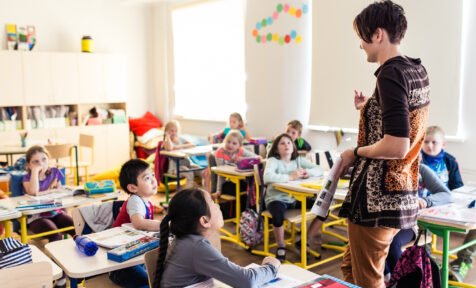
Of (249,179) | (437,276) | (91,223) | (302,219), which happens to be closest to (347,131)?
(249,179)

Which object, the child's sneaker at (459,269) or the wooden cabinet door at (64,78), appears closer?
the child's sneaker at (459,269)

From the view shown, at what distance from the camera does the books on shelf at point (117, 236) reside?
224cm

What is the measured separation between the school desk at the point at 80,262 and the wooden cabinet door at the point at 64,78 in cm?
559

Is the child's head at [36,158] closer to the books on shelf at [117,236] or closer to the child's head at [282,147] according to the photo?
the books on shelf at [117,236]

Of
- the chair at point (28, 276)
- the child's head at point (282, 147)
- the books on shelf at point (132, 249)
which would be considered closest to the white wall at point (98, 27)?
the child's head at point (282, 147)

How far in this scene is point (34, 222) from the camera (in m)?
3.57

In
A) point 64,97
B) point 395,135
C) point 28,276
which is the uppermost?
point 64,97

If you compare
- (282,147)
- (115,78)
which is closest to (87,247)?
(282,147)

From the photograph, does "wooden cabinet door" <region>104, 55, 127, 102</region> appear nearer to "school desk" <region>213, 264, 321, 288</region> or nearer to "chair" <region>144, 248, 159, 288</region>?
"chair" <region>144, 248, 159, 288</region>

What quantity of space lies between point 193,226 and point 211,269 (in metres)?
0.18

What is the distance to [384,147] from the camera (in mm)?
1637

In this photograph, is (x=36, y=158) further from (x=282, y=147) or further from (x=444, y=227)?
A: (x=444, y=227)

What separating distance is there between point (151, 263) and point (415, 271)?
1313mm

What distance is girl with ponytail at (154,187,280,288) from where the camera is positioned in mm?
1707
